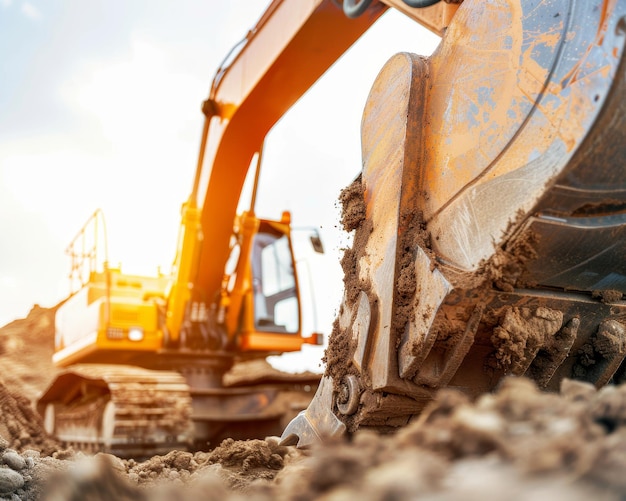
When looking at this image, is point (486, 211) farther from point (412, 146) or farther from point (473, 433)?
point (473, 433)

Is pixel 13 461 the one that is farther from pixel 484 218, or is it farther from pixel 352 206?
pixel 484 218

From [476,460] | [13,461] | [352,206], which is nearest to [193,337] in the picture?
[13,461]

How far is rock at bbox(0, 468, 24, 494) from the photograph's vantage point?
2.31 metres

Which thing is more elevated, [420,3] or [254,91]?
[254,91]

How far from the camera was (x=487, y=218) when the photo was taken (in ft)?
5.95

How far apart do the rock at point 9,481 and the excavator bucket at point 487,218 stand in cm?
103

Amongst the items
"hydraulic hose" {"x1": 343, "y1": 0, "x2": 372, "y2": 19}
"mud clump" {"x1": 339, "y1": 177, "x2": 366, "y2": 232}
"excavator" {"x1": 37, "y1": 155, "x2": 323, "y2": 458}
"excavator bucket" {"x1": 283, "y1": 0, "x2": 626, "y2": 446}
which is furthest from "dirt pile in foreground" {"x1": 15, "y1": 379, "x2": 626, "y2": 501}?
"excavator" {"x1": 37, "y1": 155, "x2": 323, "y2": 458}

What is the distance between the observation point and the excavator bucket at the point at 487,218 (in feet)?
5.36

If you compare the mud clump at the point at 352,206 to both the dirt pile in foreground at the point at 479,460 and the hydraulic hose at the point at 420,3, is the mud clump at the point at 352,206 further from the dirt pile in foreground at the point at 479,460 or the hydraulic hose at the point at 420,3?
the dirt pile in foreground at the point at 479,460

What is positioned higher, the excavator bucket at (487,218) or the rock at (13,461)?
the excavator bucket at (487,218)

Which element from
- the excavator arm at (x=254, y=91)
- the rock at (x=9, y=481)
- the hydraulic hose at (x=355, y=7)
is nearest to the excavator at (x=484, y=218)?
the hydraulic hose at (x=355, y=7)

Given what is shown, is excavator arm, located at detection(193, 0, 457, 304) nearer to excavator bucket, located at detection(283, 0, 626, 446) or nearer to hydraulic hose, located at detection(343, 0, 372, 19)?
hydraulic hose, located at detection(343, 0, 372, 19)

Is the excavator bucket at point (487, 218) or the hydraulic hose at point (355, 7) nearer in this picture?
the excavator bucket at point (487, 218)

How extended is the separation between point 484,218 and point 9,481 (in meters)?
1.83
